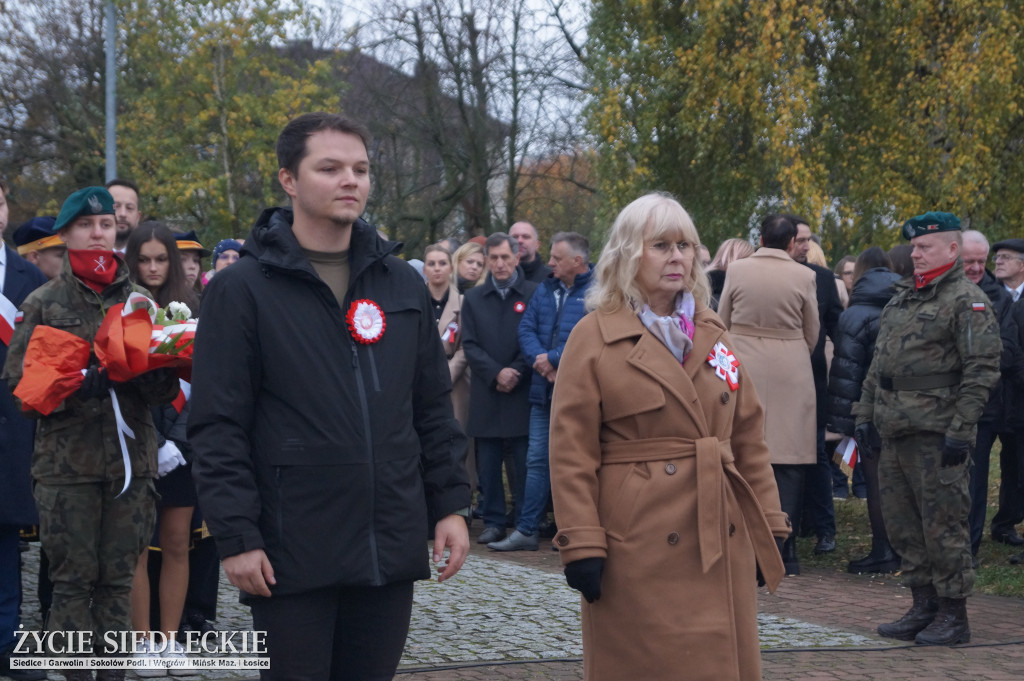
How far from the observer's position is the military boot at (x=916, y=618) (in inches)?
280

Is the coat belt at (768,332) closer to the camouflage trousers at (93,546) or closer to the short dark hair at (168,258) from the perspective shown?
the short dark hair at (168,258)

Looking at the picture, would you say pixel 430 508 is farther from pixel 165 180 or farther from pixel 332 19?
pixel 332 19

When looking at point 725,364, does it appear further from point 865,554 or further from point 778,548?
point 865,554

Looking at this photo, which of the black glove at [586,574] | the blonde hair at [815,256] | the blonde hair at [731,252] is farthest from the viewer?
the blonde hair at [815,256]

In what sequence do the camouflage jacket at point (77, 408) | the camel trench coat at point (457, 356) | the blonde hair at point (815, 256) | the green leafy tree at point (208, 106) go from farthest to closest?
the green leafy tree at point (208, 106)
the camel trench coat at point (457, 356)
the blonde hair at point (815, 256)
the camouflage jacket at point (77, 408)

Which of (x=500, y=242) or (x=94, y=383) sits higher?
(x=500, y=242)

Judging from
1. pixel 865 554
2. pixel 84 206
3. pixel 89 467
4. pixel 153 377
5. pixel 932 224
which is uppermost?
pixel 932 224

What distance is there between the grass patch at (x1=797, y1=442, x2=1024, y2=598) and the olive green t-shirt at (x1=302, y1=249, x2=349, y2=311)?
6.36 metres

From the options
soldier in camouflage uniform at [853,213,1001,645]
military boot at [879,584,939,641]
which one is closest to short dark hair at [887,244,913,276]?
soldier in camouflage uniform at [853,213,1001,645]

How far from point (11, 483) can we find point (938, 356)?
497 centimetres

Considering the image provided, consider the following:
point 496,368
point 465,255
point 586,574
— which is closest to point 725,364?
point 586,574

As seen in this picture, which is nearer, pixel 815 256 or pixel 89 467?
pixel 89 467

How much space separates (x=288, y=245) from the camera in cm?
355

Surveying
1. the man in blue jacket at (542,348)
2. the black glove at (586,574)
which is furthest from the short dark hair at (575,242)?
the black glove at (586,574)
